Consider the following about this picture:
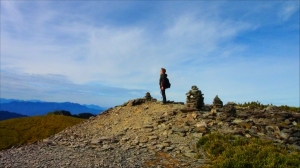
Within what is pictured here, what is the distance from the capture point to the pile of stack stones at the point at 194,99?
22500 millimetres

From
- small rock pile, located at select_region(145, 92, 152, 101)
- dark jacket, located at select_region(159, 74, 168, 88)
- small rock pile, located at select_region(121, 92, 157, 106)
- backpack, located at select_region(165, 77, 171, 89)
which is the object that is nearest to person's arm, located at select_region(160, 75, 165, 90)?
dark jacket, located at select_region(159, 74, 168, 88)

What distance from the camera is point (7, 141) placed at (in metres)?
21.7

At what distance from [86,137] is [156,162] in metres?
8.13

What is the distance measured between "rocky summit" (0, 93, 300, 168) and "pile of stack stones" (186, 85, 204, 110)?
451 mm

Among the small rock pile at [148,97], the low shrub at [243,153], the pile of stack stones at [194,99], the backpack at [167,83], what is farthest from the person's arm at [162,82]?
the low shrub at [243,153]

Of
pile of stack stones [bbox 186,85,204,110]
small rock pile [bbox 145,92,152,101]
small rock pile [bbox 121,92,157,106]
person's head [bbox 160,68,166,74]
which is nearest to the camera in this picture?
pile of stack stones [bbox 186,85,204,110]

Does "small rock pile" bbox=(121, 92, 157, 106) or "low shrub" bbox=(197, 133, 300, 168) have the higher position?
"small rock pile" bbox=(121, 92, 157, 106)

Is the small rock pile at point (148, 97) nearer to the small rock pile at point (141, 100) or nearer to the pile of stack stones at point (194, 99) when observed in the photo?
the small rock pile at point (141, 100)

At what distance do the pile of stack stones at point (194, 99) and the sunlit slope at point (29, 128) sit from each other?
12.3 metres

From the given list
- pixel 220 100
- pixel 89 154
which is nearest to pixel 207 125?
pixel 220 100

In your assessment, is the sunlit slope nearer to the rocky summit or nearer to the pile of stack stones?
the rocky summit

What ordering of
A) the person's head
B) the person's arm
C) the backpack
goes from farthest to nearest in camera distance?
1. the person's head
2. the backpack
3. the person's arm

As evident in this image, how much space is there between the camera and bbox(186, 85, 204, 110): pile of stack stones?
2250 cm

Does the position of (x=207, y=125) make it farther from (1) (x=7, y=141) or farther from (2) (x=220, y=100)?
(1) (x=7, y=141)
